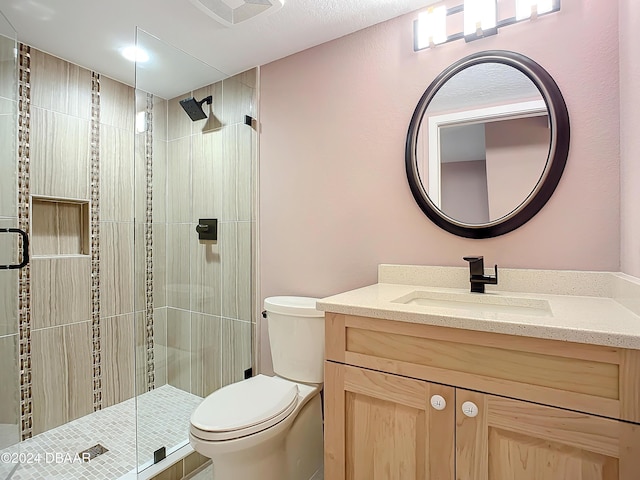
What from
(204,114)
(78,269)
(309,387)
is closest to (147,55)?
(204,114)

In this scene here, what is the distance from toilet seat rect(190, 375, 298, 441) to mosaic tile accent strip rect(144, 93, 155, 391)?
0.54 m

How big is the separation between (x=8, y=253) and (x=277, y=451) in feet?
5.31

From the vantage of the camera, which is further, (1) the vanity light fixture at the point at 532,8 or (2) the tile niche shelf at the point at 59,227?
(2) the tile niche shelf at the point at 59,227

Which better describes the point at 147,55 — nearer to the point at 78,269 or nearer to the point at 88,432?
the point at 78,269

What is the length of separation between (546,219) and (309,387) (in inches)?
50.5

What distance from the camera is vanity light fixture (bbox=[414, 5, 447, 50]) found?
4.97 feet

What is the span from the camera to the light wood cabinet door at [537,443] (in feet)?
2.62

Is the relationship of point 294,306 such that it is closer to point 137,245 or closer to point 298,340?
point 298,340

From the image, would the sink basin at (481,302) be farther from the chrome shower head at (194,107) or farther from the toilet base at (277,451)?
the chrome shower head at (194,107)

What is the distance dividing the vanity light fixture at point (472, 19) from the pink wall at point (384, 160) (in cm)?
3

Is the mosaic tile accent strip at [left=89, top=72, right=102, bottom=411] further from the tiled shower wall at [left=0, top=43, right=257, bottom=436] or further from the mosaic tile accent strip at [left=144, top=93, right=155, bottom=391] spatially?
the mosaic tile accent strip at [left=144, top=93, right=155, bottom=391]

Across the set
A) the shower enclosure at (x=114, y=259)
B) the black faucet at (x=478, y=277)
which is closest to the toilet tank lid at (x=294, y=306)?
the shower enclosure at (x=114, y=259)

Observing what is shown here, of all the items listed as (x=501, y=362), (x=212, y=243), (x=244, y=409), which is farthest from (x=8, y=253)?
(x=501, y=362)

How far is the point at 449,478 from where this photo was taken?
0.98 meters
